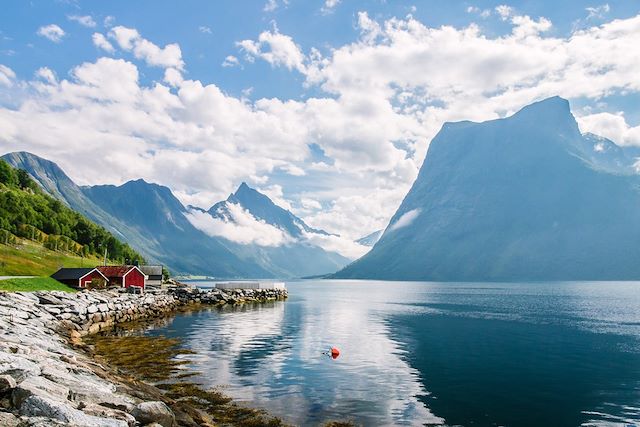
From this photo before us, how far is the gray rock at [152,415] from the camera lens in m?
21.8

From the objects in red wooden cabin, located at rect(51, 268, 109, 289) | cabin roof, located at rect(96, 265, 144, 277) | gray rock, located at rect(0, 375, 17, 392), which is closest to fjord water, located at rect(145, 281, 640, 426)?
gray rock, located at rect(0, 375, 17, 392)

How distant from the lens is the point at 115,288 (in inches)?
4496

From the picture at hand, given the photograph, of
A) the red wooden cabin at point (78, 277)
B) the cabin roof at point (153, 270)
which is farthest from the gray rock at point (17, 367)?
the cabin roof at point (153, 270)

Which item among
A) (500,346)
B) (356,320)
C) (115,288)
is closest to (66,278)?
(115,288)

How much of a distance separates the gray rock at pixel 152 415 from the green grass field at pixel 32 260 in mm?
102317

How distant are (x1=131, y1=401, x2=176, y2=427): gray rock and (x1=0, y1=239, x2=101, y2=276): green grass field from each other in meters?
102

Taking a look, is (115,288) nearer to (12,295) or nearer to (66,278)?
(66,278)

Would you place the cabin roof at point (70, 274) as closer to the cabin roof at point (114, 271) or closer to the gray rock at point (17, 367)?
the cabin roof at point (114, 271)

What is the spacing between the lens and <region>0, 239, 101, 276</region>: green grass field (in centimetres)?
11076

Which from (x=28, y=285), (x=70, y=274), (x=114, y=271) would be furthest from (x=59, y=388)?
(x=114, y=271)

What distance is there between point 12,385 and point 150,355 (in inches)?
1235

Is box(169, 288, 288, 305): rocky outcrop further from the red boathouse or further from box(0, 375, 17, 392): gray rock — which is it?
box(0, 375, 17, 392): gray rock

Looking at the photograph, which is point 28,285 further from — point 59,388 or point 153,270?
point 153,270

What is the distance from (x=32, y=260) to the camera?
13200 centimetres
